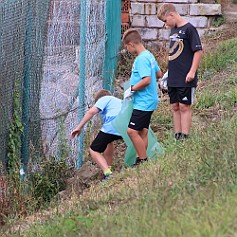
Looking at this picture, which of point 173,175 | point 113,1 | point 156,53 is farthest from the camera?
point 156,53

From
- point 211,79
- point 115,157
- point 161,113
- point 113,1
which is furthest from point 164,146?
point 113,1

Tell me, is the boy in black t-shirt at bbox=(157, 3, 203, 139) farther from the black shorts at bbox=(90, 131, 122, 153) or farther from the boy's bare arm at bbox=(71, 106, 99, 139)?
the boy's bare arm at bbox=(71, 106, 99, 139)

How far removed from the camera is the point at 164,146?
7.71 meters

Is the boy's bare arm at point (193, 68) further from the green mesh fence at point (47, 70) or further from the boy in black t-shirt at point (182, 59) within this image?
the green mesh fence at point (47, 70)

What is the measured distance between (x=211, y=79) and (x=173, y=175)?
200 inches

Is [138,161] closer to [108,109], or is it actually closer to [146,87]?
[108,109]

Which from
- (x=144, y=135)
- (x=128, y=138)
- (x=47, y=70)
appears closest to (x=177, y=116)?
(x=144, y=135)

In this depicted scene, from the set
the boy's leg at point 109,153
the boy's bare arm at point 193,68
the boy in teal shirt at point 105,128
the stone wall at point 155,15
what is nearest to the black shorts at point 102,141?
the boy in teal shirt at point 105,128

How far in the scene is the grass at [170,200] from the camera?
13.4 feet

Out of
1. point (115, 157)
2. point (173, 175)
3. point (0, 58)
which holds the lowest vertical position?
point (115, 157)

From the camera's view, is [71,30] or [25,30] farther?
[71,30]

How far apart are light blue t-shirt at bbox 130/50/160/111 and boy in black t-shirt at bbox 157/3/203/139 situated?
10.7 inches

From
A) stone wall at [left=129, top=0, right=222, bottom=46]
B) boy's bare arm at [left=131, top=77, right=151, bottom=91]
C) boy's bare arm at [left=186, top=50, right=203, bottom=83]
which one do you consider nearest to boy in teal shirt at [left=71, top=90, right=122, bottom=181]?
boy's bare arm at [left=131, top=77, right=151, bottom=91]

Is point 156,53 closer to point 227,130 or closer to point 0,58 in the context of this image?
point 0,58
